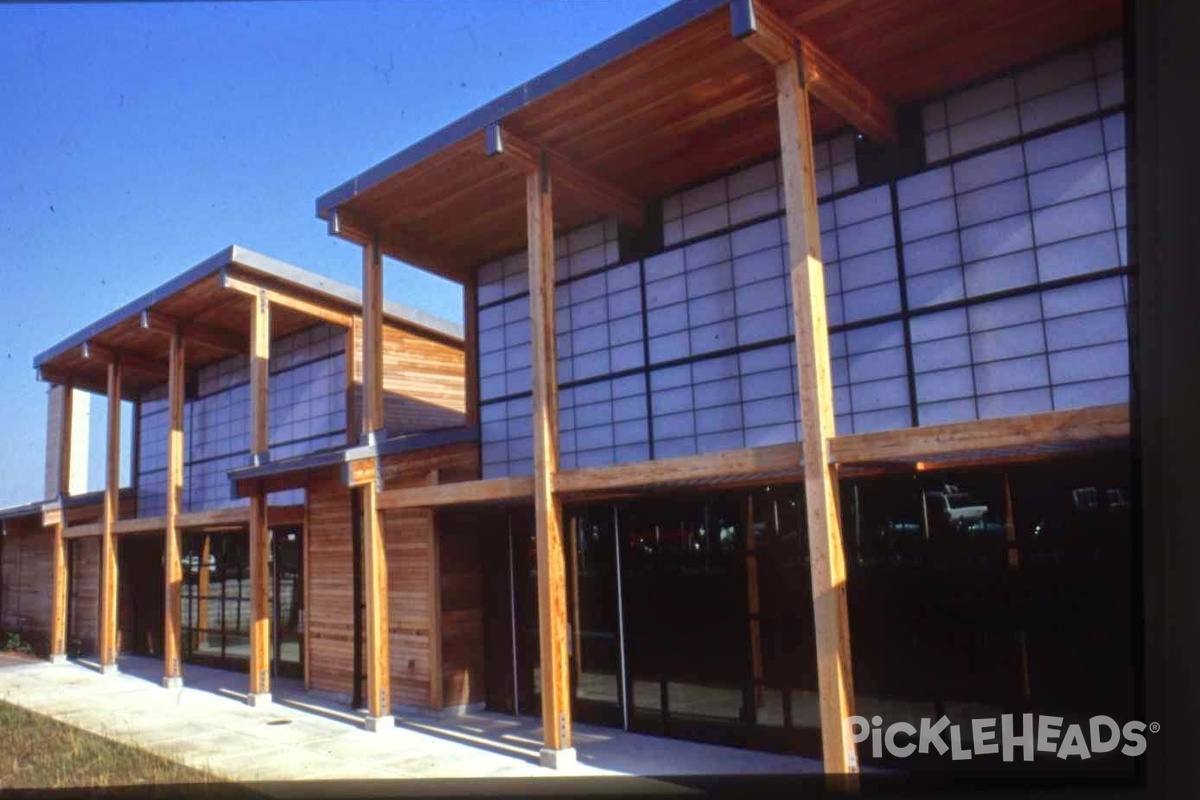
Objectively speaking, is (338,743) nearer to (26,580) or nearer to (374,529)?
(374,529)

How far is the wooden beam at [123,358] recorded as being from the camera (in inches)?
750

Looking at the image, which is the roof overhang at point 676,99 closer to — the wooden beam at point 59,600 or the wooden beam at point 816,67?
the wooden beam at point 816,67

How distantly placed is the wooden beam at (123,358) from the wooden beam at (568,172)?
1366 centimetres

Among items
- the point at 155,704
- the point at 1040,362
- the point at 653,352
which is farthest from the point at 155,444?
the point at 1040,362

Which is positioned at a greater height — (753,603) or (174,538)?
(174,538)

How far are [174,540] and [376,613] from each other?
281 inches

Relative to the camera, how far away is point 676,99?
29.5 ft

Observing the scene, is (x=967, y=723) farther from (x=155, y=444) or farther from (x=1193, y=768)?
(x=155, y=444)

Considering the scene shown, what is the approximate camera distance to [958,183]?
27.8 ft

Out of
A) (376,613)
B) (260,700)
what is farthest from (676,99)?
(260,700)

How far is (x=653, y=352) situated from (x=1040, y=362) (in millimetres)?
4599

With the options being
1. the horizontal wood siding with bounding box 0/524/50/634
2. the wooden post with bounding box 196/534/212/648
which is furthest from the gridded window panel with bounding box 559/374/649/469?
the horizontal wood siding with bounding box 0/524/50/634

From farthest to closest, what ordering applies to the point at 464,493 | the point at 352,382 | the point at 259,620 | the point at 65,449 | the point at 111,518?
Result: the point at 65,449, the point at 111,518, the point at 352,382, the point at 259,620, the point at 464,493

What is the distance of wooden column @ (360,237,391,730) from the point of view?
11.3m
